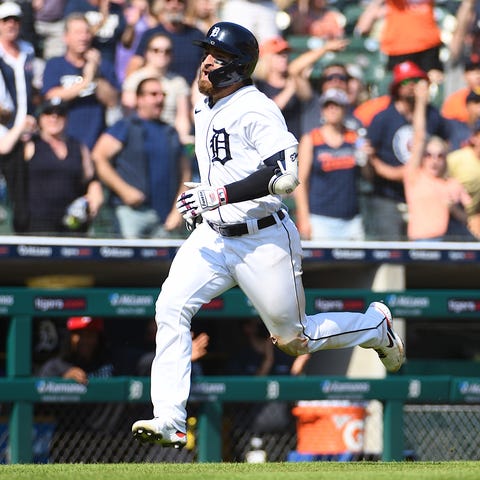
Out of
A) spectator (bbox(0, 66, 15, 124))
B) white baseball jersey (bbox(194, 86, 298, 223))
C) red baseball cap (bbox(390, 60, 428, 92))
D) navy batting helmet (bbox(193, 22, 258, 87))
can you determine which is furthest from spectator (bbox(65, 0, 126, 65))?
white baseball jersey (bbox(194, 86, 298, 223))

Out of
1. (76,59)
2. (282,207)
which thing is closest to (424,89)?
(76,59)

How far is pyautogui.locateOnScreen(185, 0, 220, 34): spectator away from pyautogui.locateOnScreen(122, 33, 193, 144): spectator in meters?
0.31

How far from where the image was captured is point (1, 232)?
9.84 m

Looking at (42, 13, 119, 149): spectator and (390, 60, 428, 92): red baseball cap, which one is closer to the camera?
(42, 13, 119, 149): spectator

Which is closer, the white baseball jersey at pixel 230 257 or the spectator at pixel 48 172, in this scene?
the white baseball jersey at pixel 230 257

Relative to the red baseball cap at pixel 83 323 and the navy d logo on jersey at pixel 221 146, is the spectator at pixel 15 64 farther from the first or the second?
the navy d logo on jersey at pixel 221 146

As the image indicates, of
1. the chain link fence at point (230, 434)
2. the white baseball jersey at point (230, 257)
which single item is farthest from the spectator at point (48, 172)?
the white baseball jersey at point (230, 257)

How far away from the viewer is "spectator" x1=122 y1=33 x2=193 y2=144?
408 inches

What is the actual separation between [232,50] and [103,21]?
14.5 ft

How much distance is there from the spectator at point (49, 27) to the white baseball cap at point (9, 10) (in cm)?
17

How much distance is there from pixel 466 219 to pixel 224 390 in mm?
3137

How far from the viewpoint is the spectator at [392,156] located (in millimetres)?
10727

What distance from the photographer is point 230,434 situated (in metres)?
9.50

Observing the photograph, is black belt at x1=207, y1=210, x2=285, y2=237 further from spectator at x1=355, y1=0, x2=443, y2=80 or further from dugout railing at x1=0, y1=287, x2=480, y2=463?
spectator at x1=355, y1=0, x2=443, y2=80
